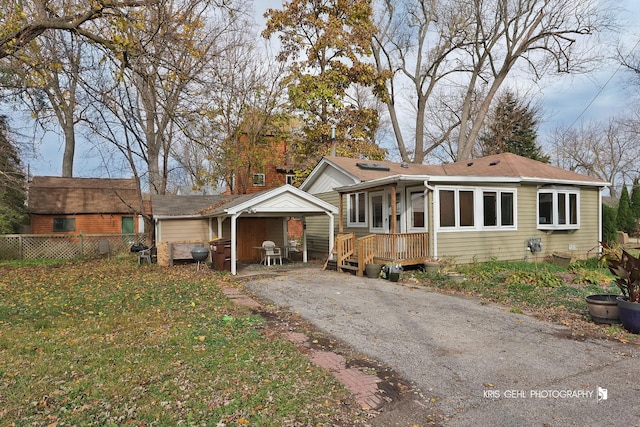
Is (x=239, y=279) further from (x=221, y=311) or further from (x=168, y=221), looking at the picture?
(x=168, y=221)

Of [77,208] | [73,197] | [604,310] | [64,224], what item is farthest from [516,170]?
[64,224]

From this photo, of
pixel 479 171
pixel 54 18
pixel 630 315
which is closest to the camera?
pixel 630 315

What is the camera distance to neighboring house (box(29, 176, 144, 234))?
23.4m

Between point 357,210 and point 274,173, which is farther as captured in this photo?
point 274,173

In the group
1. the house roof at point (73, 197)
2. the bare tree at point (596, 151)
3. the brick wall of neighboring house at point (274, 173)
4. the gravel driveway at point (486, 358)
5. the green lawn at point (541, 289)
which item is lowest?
the gravel driveway at point (486, 358)

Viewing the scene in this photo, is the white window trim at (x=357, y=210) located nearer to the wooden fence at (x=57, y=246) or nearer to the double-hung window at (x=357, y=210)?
the double-hung window at (x=357, y=210)

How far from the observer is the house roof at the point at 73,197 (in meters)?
23.5

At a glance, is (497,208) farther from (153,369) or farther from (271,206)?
(153,369)

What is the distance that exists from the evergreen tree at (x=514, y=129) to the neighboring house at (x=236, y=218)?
58.9ft

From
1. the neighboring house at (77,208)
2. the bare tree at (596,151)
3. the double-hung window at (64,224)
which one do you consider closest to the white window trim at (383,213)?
the neighboring house at (77,208)

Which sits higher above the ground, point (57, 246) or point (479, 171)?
point (479, 171)

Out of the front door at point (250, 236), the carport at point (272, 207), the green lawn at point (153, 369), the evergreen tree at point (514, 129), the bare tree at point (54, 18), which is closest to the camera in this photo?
the green lawn at point (153, 369)

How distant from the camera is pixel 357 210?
1463 centimetres

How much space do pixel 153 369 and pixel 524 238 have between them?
12.5 meters
